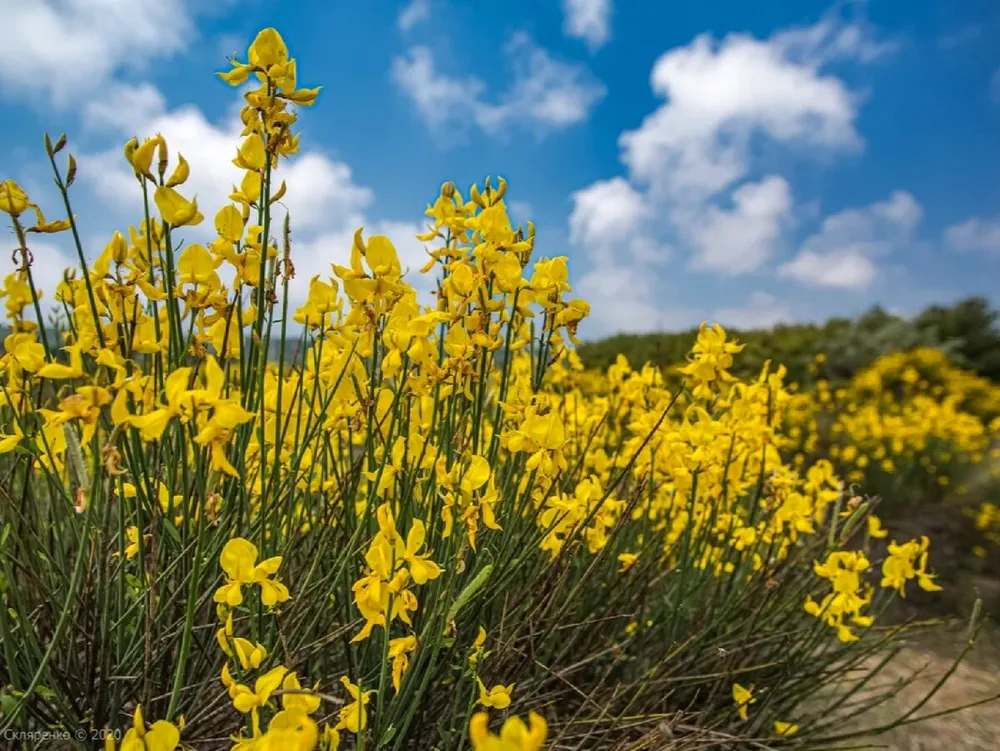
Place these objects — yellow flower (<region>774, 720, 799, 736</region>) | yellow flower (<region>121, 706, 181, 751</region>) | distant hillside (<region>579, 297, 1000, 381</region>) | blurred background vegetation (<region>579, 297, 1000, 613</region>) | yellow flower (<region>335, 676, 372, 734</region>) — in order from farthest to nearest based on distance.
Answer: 1. distant hillside (<region>579, 297, 1000, 381</region>)
2. blurred background vegetation (<region>579, 297, 1000, 613</region>)
3. yellow flower (<region>774, 720, 799, 736</region>)
4. yellow flower (<region>335, 676, 372, 734</region>)
5. yellow flower (<region>121, 706, 181, 751</region>)

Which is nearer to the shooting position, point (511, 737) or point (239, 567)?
point (511, 737)

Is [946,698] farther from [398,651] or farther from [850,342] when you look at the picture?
[850,342]

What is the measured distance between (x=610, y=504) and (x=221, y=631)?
947 mm

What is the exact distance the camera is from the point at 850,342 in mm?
12055

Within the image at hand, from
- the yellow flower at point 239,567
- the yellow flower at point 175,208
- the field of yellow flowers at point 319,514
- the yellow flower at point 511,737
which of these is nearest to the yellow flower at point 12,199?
the field of yellow flowers at point 319,514

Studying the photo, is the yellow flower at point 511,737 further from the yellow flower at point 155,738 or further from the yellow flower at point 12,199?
the yellow flower at point 12,199

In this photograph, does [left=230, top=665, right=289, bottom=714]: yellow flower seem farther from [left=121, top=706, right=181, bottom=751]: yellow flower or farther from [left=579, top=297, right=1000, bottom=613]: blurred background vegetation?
[left=579, top=297, right=1000, bottom=613]: blurred background vegetation

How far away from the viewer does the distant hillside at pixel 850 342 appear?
436 inches

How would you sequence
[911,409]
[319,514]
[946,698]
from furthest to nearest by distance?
[911,409]
[946,698]
[319,514]

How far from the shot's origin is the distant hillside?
11.1 m

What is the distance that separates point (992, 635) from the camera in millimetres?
4445

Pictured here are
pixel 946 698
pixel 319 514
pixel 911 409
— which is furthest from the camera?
pixel 911 409

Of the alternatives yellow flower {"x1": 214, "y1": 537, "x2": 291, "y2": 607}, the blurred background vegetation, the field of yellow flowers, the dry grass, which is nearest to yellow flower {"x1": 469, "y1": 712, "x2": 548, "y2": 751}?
the field of yellow flowers

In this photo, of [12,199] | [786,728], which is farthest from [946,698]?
[12,199]
